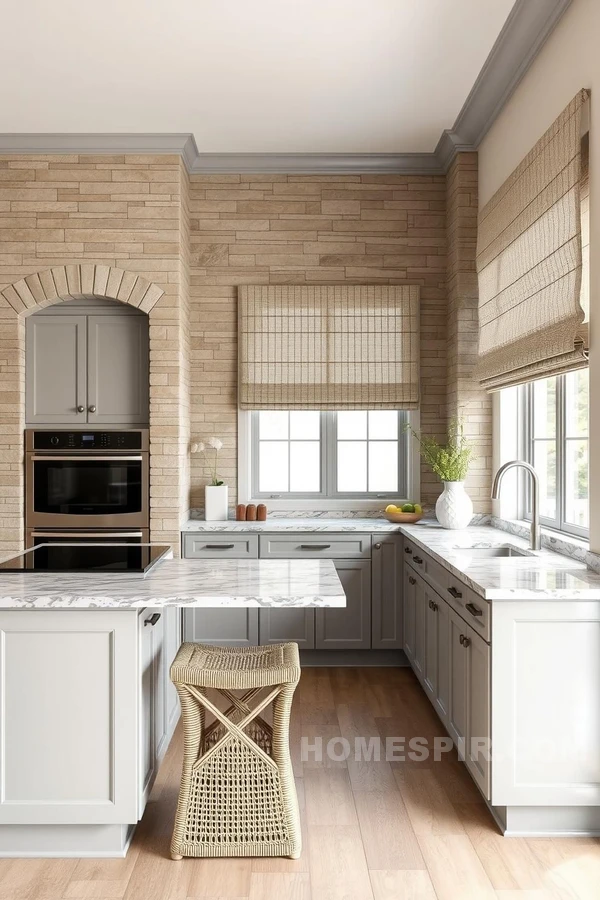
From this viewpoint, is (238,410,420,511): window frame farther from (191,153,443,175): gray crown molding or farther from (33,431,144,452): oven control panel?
(191,153,443,175): gray crown molding

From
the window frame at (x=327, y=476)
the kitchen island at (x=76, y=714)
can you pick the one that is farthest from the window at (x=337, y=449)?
the kitchen island at (x=76, y=714)

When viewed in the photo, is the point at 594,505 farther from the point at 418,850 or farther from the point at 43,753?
the point at 43,753

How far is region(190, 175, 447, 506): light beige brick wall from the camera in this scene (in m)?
4.68

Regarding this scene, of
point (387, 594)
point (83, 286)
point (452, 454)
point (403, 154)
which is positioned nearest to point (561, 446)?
point (452, 454)

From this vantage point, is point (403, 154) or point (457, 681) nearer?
point (457, 681)

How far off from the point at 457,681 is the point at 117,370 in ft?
8.93

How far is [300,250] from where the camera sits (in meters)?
4.70

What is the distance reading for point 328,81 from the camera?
3.61 metres

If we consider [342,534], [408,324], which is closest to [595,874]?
[342,534]

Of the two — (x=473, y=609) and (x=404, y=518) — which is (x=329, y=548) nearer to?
(x=404, y=518)

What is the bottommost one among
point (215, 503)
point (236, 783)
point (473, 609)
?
point (236, 783)

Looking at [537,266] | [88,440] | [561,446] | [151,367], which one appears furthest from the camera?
[88,440]

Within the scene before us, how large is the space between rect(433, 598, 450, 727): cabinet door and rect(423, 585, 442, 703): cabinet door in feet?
0.14

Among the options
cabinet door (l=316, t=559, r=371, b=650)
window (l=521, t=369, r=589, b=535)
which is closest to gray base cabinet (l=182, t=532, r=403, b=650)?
cabinet door (l=316, t=559, r=371, b=650)
